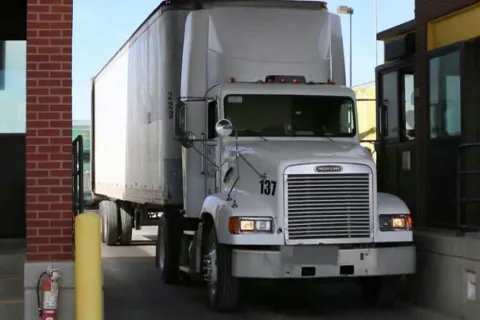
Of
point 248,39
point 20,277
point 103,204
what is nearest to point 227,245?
point 20,277

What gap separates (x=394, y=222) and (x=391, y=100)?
140 inches

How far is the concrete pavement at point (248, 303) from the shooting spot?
972 cm

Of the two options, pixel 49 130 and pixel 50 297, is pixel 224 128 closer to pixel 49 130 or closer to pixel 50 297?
pixel 49 130

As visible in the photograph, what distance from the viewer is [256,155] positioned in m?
9.90

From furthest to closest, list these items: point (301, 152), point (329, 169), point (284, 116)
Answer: point (284, 116) < point (301, 152) < point (329, 169)

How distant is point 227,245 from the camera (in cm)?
945

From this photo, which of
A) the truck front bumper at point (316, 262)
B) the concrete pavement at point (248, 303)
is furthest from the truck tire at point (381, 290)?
the truck front bumper at point (316, 262)

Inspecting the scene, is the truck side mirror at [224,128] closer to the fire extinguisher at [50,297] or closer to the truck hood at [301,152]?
the truck hood at [301,152]

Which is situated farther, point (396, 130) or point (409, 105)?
point (396, 130)

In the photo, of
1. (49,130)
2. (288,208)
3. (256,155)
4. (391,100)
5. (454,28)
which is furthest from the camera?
(391,100)

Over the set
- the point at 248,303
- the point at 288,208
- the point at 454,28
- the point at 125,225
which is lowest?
the point at 248,303

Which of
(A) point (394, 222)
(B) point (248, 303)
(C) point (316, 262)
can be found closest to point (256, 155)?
(C) point (316, 262)

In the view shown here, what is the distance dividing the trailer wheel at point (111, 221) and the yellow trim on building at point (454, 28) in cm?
956

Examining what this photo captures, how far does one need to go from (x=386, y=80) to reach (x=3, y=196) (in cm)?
636
